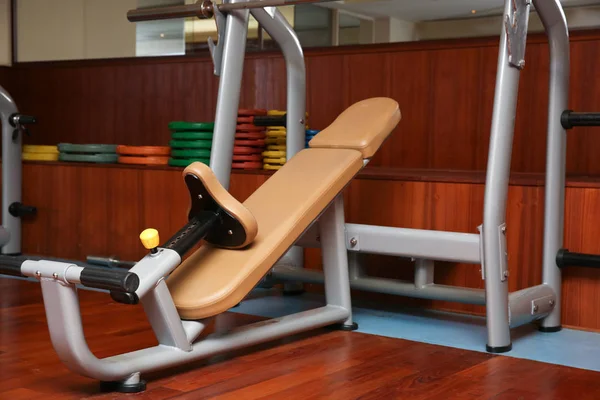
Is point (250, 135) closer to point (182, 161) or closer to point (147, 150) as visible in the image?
point (182, 161)

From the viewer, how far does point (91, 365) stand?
246 cm

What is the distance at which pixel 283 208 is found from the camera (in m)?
3.12

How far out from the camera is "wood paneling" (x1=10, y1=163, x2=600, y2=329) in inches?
141

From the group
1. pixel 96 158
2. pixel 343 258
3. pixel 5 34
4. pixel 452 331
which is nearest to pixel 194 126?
pixel 96 158

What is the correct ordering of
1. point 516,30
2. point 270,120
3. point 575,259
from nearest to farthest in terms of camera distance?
point 516,30 < point 575,259 < point 270,120

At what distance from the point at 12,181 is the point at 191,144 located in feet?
4.17

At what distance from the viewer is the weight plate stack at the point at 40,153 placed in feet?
17.5

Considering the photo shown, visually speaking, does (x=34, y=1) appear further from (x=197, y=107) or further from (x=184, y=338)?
(x=184, y=338)

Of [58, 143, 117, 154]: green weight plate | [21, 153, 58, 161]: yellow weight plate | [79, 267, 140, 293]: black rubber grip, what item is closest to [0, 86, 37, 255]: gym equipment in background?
[21, 153, 58, 161]: yellow weight plate

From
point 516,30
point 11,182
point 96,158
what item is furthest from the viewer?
point 11,182

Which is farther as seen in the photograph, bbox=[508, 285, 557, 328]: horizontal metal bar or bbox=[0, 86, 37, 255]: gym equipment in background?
bbox=[0, 86, 37, 255]: gym equipment in background

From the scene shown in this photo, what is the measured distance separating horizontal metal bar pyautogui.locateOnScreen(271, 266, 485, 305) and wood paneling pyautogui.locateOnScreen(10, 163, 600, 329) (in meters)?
0.28

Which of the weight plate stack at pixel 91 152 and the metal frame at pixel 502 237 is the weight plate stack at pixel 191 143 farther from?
the metal frame at pixel 502 237

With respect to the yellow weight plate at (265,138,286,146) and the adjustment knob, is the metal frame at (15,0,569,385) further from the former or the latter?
the yellow weight plate at (265,138,286,146)
